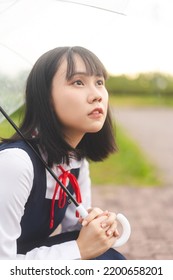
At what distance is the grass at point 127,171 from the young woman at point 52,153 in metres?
3.59

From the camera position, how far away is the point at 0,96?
2150 mm

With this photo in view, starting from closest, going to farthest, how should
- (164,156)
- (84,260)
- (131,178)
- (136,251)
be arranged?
1. (84,260)
2. (136,251)
3. (131,178)
4. (164,156)

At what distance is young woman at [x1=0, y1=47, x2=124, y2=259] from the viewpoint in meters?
1.92

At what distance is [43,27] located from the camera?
2.11m

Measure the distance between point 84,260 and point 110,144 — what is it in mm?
523

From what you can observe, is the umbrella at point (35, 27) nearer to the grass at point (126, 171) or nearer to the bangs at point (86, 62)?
the bangs at point (86, 62)

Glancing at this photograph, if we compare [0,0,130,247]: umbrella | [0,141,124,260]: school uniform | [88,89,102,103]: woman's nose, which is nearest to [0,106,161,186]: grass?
[0,141,124,260]: school uniform

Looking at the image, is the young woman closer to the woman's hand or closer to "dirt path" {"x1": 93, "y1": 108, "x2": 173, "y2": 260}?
the woman's hand

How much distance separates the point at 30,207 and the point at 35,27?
2.19 ft

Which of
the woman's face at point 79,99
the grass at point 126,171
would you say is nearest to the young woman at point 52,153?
the woman's face at point 79,99

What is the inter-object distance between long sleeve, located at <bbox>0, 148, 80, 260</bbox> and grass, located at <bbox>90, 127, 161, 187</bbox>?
148 inches

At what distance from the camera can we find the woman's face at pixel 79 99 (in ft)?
6.43

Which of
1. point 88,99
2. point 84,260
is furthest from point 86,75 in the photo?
point 84,260

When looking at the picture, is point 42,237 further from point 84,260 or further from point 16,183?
point 16,183
